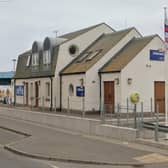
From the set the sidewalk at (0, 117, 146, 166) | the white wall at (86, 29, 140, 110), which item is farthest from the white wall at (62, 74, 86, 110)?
the sidewalk at (0, 117, 146, 166)

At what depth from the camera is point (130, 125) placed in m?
20.9

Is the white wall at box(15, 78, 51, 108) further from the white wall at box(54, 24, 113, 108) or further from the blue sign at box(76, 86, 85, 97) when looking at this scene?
the blue sign at box(76, 86, 85, 97)

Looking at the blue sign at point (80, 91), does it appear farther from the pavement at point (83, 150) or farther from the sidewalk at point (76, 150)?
the sidewalk at point (76, 150)

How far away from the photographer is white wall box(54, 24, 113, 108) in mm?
34719

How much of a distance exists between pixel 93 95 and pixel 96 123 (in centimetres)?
889

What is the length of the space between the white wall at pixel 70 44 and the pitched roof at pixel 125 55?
4735 millimetres

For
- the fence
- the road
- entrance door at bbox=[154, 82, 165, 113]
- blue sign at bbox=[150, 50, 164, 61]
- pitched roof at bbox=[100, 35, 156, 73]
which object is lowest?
the road

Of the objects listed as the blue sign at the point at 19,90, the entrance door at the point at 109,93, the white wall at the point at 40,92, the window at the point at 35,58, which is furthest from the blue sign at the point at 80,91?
the blue sign at the point at 19,90

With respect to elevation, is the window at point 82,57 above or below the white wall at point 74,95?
above

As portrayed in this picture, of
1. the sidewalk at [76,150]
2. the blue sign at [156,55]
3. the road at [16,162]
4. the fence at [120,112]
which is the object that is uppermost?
→ the blue sign at [156,55]

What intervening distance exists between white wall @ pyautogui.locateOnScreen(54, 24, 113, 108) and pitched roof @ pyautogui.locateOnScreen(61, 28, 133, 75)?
0.34 m

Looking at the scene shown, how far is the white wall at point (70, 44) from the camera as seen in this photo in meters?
34.7

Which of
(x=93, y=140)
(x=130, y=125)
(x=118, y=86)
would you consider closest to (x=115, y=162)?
(x=93, y=140)

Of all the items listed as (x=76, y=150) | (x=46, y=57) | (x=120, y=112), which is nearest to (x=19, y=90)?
(x=46, y=57)
